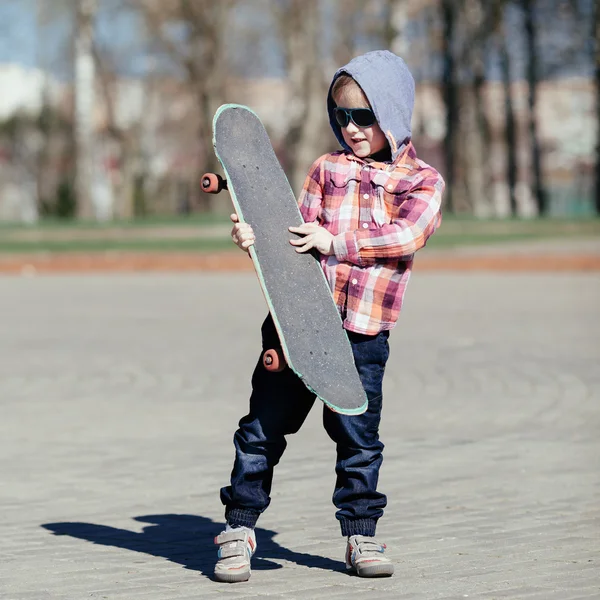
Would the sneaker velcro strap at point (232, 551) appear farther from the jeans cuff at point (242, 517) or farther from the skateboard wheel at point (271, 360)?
the skateboard wheel at point (271, 360)

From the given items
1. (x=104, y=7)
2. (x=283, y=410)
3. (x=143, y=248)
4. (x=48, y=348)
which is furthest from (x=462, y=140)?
(x=283, y=410)

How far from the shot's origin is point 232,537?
4.57 meters

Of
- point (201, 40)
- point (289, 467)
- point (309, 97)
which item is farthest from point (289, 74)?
point (289, 467)

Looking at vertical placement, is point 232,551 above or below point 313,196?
below

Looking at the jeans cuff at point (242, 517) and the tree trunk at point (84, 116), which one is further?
the tree trunk at point (84, 116)

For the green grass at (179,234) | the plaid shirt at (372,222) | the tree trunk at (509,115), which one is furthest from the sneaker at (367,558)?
the tree trunk at (509,115)

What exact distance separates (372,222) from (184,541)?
1391mm

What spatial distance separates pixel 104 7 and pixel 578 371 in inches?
1313

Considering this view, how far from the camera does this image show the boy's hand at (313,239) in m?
4.41

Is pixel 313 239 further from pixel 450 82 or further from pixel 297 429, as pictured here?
pixel 450 82

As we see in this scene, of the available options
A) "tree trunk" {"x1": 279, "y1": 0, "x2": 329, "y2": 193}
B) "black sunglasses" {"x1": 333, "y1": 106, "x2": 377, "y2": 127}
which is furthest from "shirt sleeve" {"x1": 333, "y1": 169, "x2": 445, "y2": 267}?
"tree trunk" {"x1": 279, "y1": 0, "x2": 329, "y2": 193}

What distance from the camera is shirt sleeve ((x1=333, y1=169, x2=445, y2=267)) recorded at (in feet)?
14.5

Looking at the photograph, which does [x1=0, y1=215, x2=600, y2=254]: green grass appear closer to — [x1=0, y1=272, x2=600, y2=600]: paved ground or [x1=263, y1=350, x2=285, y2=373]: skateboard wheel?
[x1=0, y1=272, x2=600, y2=600]: paved ground

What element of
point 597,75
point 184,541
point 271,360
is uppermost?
point 271,360
